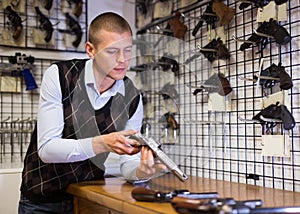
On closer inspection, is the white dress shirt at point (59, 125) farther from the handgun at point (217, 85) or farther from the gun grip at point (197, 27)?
the gun grip at point (197, 27)

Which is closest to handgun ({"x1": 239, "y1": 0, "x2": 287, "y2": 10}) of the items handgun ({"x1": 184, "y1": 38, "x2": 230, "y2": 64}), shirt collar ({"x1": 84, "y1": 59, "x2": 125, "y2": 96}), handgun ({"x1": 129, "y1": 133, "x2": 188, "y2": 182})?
handgun ({"x1": 184, "y1": 38, "x2": 230, "y2": 64})

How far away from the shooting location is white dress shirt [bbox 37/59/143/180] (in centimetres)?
146

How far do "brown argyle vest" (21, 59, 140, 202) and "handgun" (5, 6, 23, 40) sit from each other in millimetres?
745

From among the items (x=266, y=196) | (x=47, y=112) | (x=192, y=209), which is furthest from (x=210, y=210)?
(x=47, y=112)

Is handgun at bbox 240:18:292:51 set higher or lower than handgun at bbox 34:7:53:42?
lower

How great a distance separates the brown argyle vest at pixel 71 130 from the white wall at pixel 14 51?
1.05 ft

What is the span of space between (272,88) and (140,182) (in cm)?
60

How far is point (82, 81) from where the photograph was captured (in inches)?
64.6

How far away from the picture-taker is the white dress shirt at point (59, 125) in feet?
4.77

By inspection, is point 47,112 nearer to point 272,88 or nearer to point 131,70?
point 272,88

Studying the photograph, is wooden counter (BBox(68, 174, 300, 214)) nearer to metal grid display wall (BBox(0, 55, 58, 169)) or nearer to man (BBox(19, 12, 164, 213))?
man (BBox(19, 12, 164, 213))

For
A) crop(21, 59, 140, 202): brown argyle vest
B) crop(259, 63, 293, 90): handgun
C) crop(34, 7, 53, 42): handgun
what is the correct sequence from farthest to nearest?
1. crop(34, 7, 53, 42): handgun
2. crop(21, 59, 140, 202): brown argyle vest
3. crop(259, 63, 293, 90): handgun

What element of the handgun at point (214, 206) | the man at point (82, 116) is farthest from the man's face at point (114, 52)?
the handgun at point (214, 206)

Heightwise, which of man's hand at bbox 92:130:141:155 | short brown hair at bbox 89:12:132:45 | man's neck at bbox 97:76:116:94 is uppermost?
short brown hair at bbox 89:12:132:45
